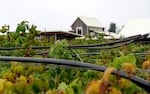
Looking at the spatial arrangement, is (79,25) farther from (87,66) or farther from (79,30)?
(87,66)

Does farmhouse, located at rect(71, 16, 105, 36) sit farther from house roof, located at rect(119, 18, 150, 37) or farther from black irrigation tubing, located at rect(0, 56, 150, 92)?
black irrigation tubing, located at rect(0, 56, 150, 92)

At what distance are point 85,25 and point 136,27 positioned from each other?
1165 cm

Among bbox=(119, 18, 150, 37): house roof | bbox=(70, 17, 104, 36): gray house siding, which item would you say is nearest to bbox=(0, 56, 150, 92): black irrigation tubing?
bbox=(119, 18, 150, 37): house roof

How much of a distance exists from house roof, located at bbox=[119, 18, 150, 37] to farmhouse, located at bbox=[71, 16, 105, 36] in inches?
326

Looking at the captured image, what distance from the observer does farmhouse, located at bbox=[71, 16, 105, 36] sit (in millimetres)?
60500

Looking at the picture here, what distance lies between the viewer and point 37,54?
242 inches

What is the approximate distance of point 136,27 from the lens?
165 ft

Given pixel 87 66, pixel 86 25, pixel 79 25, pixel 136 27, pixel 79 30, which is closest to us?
pixel 87 66

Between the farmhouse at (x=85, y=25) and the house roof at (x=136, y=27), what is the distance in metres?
8.29

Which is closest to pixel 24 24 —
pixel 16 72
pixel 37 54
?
pixel 37 54

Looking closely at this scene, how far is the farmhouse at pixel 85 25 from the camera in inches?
2382

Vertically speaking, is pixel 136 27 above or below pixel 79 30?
above

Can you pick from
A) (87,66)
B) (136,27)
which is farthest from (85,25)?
(87,66)

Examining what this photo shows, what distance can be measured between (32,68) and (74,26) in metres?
59.6
